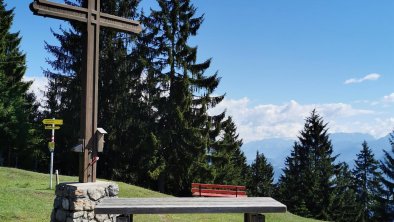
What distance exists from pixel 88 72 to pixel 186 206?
3672mm

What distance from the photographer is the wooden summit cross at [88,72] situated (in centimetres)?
801

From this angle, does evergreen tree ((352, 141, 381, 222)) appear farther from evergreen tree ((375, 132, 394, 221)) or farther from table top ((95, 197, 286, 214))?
table top ((95, 197, 286, 214))

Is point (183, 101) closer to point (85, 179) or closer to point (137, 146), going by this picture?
point (137, 146)

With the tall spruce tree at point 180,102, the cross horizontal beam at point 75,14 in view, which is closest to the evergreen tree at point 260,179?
the tall spruce tree at point 180,102

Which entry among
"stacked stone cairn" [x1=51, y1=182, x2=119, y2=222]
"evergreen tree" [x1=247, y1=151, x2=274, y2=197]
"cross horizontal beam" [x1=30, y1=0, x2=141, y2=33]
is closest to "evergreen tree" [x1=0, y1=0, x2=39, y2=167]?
"cross horizontal beam" [x1=30, y1=0, x2=141, y2=33]

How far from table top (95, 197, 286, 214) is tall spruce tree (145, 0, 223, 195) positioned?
19.5m

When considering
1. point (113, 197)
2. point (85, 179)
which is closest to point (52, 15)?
point (85, 179)

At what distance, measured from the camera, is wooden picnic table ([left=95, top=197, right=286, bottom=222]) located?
6.49m

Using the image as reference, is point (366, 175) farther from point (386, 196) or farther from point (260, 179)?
point (260, 179)

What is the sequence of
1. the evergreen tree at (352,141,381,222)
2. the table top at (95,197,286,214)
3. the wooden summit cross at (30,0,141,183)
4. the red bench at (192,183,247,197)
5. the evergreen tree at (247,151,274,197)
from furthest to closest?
the evergreen tree at (352,141,381,222) → the evergreen tree at (247,151,274,197) → the red bench at (192,183,247,197) → the wooden summit cross at (30,0,141,183) → the table top at (95,197,286,214)

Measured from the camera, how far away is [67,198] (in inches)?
295

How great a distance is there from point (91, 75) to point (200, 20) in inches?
885

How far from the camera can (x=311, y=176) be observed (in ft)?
108

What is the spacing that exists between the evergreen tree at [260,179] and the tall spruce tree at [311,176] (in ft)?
24.5
